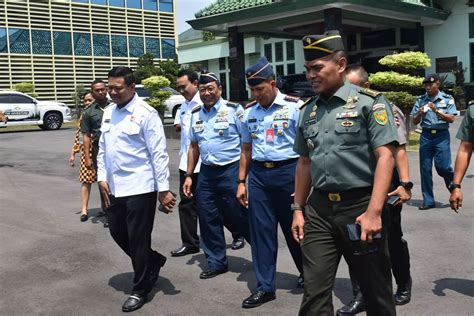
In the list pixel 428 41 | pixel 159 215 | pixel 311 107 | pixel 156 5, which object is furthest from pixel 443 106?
pixel 156 5

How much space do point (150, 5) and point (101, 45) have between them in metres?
5.21

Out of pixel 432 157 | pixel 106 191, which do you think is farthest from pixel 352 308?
pixel 432 157

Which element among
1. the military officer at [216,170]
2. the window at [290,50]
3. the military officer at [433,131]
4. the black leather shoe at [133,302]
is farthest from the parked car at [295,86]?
the black leather shoe at [133,302]

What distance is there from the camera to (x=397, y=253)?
13.8 feet

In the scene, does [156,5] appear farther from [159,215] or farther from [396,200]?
[396,200]

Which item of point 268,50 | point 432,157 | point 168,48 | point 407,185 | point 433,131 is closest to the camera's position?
point 407,185

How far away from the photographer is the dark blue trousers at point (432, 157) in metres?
7.59

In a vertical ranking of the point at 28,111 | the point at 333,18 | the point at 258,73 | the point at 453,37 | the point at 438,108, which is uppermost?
the point at 333,18

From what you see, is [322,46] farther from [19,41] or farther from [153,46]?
[153,46]

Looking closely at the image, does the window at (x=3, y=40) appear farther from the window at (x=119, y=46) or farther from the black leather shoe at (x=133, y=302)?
the black leather shoe at (x=133, y=302)

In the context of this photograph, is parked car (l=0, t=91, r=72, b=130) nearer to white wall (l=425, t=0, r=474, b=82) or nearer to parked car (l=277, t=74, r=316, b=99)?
parked car (l=277, t=74, r=316, b=99)

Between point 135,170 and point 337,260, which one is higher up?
point 135,170

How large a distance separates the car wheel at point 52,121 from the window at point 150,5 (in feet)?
65.5

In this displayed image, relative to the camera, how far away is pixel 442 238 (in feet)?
20.1
